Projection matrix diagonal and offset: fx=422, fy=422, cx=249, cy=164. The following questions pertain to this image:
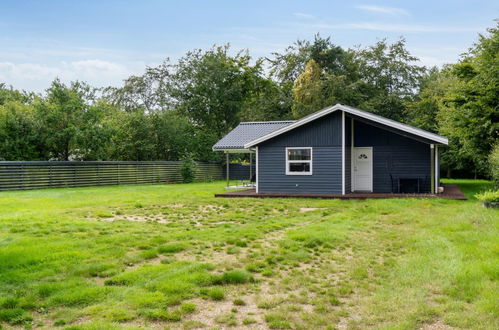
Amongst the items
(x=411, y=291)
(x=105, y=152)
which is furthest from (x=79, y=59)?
(x=411, y=291)

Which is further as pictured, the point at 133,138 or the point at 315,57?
the point at 315,57

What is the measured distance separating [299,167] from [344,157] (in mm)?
1755

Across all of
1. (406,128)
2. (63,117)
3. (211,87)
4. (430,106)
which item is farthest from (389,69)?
(63,117)

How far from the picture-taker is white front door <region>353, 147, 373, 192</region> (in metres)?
16.5

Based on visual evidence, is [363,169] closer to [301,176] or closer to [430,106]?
[301,176]

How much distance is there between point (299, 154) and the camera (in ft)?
53.1

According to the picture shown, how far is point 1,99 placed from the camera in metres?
32.8

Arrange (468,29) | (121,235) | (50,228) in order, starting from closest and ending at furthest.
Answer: (121,235)
(50,228)
(468,29)

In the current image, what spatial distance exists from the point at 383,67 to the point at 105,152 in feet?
80.0

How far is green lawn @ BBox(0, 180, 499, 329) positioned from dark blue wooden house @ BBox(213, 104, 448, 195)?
612 centimetres

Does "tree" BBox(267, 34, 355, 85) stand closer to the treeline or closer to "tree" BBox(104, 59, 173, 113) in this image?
the treeline

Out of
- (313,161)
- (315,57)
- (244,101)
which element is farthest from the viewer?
(244,101)

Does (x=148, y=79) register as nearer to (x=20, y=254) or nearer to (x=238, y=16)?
(x=238, y=16)

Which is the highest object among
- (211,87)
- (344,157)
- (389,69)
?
(389,69)
